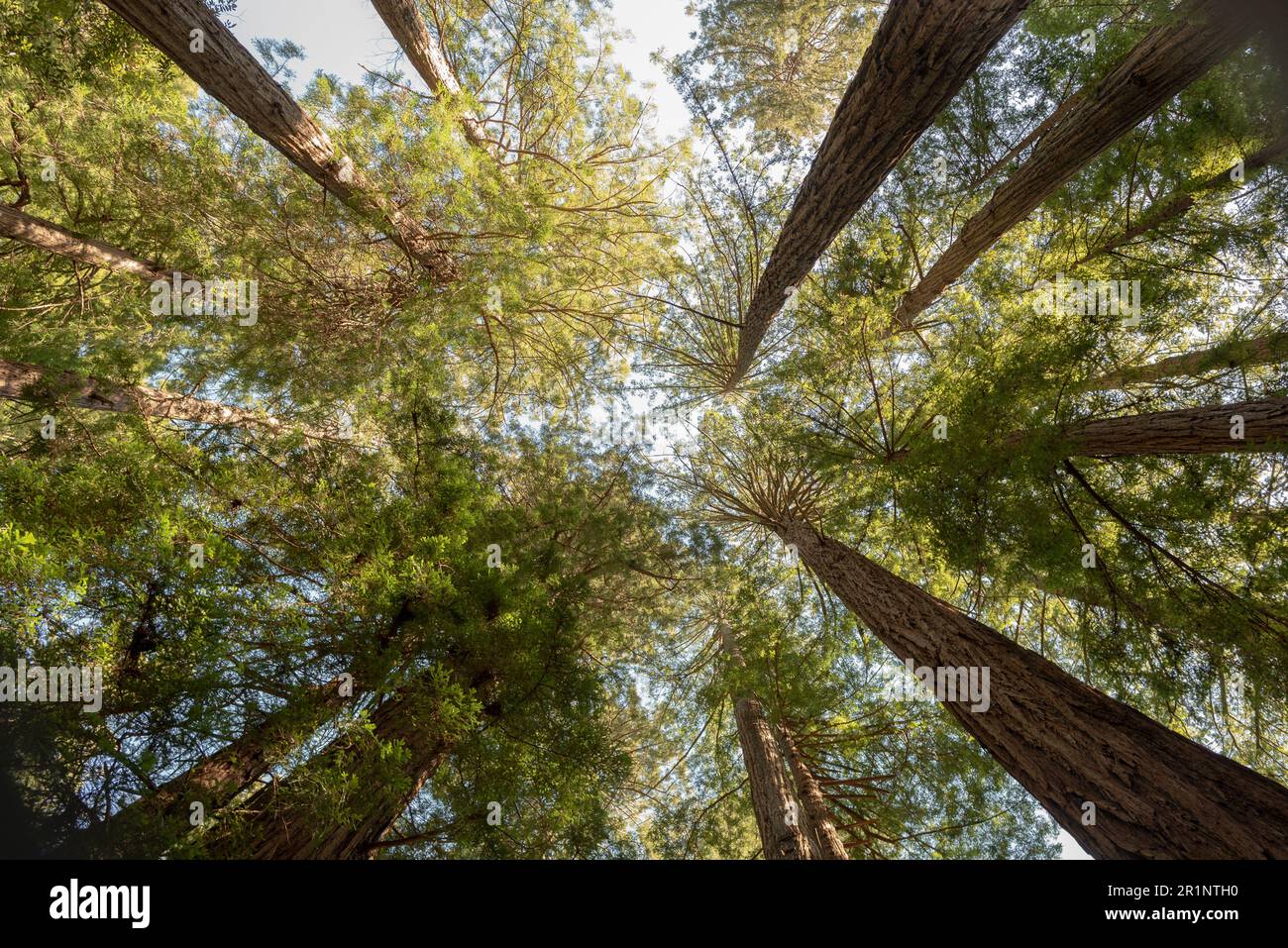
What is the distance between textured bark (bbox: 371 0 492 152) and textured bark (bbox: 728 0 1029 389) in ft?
11.3

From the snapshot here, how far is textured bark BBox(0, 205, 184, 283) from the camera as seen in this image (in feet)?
14.7

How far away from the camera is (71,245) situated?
4.76m

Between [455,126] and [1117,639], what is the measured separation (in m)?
6.79

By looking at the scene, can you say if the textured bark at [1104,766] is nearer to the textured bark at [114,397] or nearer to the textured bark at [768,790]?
the textured bark at [768,790]

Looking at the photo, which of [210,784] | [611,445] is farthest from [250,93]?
[210,784]

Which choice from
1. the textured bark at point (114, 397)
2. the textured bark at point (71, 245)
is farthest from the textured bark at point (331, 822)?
the textured bark at point (71, 245)

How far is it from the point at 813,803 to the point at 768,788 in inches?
27.6

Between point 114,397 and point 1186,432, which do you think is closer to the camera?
point 1186,432

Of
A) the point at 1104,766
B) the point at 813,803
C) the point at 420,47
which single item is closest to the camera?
the point at 1104,766

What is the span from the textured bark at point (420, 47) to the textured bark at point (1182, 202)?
609cm

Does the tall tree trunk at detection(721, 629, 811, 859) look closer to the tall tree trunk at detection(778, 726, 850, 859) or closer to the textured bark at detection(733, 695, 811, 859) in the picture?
the textured bark at detection(733, 695, 811, 859)

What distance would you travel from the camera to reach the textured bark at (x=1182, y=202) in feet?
12.7

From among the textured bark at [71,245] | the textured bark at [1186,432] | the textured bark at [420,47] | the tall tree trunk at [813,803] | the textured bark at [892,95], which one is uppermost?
the textured bark at [420,47]

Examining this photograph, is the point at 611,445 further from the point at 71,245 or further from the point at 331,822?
the point at 71,245
